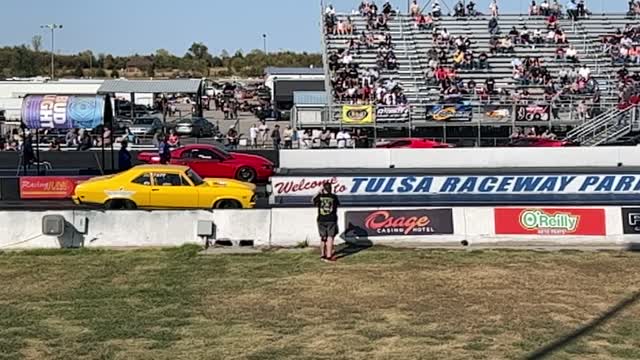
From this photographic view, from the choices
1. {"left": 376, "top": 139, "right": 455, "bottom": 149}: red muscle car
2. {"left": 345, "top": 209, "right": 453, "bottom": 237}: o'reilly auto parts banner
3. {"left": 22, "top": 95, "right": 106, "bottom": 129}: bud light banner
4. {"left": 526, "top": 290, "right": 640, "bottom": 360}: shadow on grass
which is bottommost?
{"left": 526, "top": 290, "right": 640, "bottom": 360}: shadow on grass

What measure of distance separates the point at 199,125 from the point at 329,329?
122 ft

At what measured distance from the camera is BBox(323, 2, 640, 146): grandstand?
39250 millimetres

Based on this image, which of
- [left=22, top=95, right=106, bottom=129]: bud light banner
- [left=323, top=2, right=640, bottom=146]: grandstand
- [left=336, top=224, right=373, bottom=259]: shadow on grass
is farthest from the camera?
[left=323, top=2, right=640, bottom=146]: grandstand

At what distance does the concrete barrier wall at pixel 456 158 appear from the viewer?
31938mm

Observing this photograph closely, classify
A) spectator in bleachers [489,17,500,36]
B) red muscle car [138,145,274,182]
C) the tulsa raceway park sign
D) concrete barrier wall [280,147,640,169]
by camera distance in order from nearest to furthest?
1. the tulsa raceway park sign
2. red muscle car [138,145,274,182]
3. concrete barrier wall [280,147,640,169]
4. spectator in bleachers [489,17,500,36]

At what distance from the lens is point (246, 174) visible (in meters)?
28.7

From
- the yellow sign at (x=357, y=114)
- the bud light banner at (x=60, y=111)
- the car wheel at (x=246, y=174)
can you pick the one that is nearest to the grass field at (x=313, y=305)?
the bud light banner at (x=60, y=111)

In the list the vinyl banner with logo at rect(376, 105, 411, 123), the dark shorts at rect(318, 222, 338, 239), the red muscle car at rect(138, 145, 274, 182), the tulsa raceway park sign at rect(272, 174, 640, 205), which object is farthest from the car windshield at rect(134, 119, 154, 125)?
the dark shorts at rect(318, 222, 338, 239)

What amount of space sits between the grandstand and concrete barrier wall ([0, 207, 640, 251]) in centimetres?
1881

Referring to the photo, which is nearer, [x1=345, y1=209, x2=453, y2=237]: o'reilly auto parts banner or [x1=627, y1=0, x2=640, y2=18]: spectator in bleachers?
[x1=345, y1=209, x2=453, y2=237]: o'reilly auto parts banner

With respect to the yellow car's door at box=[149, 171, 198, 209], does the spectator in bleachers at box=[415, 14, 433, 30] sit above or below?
above

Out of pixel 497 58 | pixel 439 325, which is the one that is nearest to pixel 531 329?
pixel 439 325

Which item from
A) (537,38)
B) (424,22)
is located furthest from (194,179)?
(537,38)

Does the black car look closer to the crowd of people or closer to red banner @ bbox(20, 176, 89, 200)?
the crowd of people
